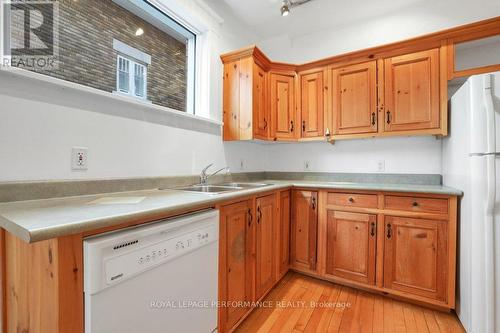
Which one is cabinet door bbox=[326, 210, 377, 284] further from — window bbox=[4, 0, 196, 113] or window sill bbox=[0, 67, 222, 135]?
window bbox=[4, 0, 196, 113]

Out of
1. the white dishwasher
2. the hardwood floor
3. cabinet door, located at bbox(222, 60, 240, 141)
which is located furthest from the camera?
cabinet door, located at bbox(222, 60, 240, 141)

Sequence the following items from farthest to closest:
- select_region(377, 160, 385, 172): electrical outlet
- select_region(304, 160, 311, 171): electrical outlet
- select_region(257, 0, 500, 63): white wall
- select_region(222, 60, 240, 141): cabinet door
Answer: select_region(304, 160, 311, 171): electrical outlet, select_region(377, 160, 385, 172): electrical outlet, select_region(222, 60, 240, 141): cabinet door, select_region(257, 0, 500, 63): white wall

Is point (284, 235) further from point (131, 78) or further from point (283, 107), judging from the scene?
point (131, 78)

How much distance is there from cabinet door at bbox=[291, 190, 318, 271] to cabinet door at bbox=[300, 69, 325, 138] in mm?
722

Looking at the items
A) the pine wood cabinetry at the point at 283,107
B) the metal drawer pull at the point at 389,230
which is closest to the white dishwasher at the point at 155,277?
the metal drawer pull at the point at 389,230

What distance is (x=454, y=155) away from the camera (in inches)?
70.1

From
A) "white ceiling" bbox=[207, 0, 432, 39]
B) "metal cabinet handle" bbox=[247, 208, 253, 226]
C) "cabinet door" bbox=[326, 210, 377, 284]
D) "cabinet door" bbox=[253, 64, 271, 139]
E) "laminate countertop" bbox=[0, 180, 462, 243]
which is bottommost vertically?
"cabinet door" bbox=[326, 210, 377, 284]

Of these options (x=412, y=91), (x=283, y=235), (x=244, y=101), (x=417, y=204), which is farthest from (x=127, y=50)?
(x=417, y=204)

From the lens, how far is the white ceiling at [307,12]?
235 centimetres

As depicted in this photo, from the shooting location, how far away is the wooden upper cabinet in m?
2.54

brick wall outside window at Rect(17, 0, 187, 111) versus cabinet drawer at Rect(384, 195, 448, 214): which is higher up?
brick wall outside window at Rect(17, 0, 187, 111)

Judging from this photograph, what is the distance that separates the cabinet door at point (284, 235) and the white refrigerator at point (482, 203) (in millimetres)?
1280

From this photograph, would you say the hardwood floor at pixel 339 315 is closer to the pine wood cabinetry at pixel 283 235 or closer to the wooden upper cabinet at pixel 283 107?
the pine wood cabinetry at pixel 283 235

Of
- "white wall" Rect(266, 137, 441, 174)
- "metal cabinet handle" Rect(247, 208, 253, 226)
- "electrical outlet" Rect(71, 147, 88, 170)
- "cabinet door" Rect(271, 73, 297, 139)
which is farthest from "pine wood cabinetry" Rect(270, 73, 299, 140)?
"electrical outlet" Rect(71, 147, 88, 170)
